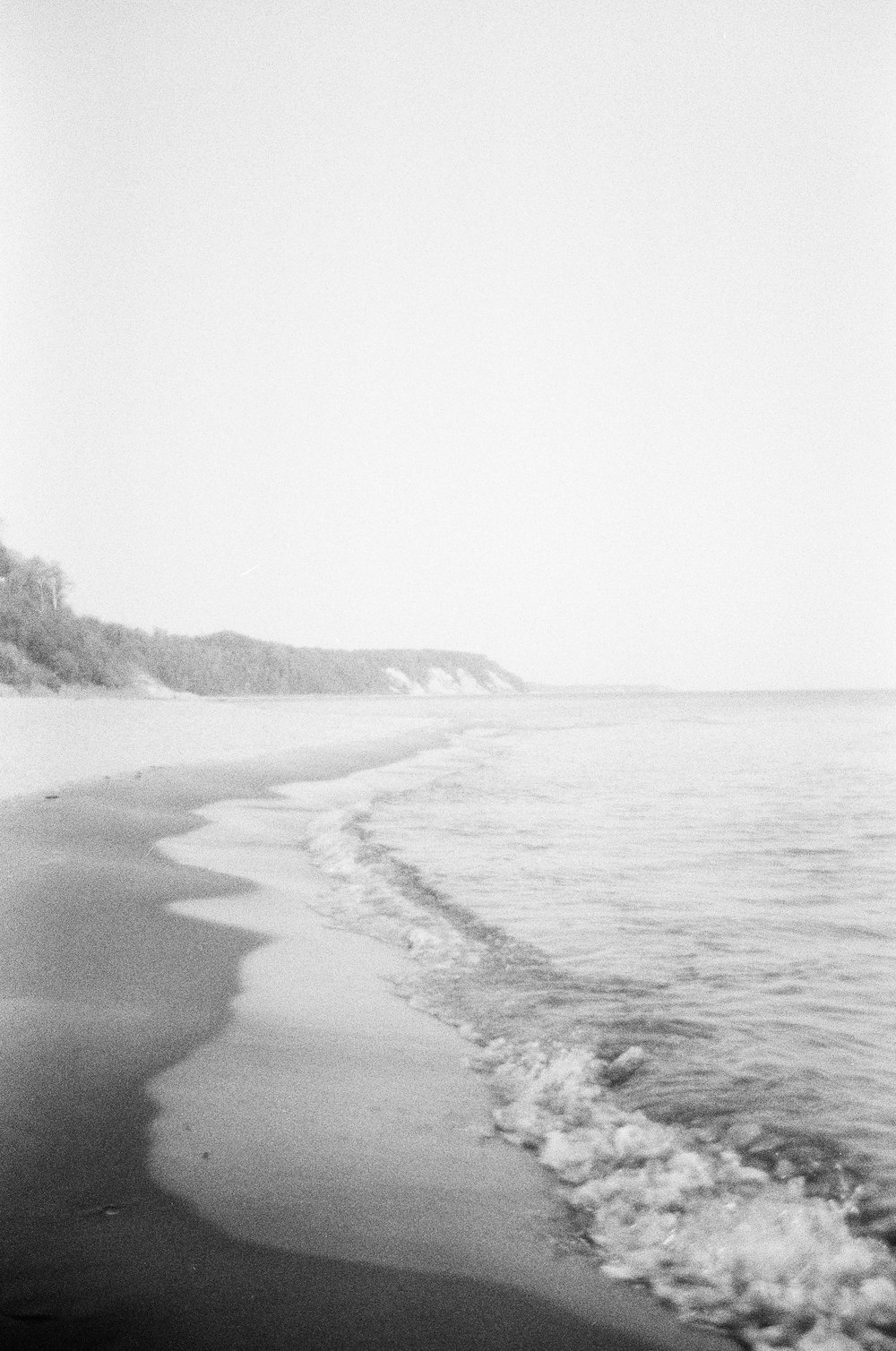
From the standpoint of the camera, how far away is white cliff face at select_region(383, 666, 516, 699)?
148 metres

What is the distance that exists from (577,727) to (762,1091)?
114 ft

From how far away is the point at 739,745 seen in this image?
26.2 m

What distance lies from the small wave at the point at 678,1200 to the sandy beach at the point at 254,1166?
0.41ft

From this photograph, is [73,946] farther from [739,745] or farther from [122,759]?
[739,745]

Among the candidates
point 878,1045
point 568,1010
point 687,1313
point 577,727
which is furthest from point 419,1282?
point 577,727

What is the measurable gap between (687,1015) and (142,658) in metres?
76.1

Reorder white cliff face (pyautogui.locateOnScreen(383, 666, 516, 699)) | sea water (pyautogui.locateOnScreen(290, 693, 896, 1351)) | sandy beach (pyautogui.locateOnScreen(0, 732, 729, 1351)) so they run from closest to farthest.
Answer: sandy beach (pyautogui.locateOnScreen(0, 732, 729, 1351)), sea water (pyautogui.locateOnScreen(290, 693, 896, 1351)), white cliff face (pyautogui.locateOnScreen(383, 666, 516, 699))

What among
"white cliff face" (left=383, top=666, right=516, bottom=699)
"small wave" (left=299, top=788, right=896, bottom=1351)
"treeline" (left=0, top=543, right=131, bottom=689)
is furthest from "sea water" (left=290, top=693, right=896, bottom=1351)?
"white cliff face" (left=383, top=666, right=516, bottom=699)

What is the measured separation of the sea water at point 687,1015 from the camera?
2602 mm

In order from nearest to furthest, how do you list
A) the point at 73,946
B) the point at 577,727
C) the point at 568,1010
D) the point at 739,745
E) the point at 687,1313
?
the point at 687,1313 → the point at 568,1010 → the point at 73,946 → the point at 739,745 → the point at 577,727

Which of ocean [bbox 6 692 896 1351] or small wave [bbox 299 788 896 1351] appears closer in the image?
small wave [bbox 299 788 896 1351]

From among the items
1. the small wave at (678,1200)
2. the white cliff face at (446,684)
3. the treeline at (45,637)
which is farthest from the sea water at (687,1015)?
the white cliff face at (446,684)

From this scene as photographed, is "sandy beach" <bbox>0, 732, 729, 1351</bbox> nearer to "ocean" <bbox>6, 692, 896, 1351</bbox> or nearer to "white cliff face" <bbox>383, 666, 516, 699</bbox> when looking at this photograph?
"ocean" <bbox>6, 692, 896, 1351</bbox>

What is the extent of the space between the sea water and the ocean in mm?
12
